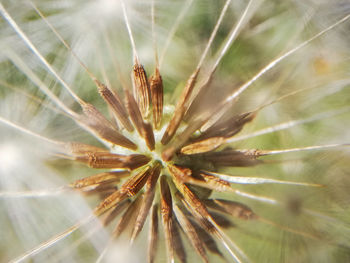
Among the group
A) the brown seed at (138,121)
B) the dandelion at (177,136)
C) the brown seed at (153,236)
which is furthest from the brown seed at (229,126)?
the brown seed at (153,236)

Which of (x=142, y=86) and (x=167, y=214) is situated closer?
(x=167, y=214)

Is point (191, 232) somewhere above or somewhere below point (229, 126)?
below

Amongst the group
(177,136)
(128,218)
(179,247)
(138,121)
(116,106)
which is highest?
(116,106)

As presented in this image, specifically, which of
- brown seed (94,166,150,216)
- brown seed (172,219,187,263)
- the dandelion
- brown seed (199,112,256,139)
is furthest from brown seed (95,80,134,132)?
brown seed (172,219,187,263)

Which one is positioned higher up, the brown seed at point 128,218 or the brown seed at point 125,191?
the brown seed at point 125,191

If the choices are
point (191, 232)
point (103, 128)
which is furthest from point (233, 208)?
point (103, 128)

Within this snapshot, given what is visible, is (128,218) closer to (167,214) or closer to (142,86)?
(167,214)

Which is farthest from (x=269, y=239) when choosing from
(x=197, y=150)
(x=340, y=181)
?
(x=197, y=150)

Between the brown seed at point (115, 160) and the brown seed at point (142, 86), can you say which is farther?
the brown seed at point (142, 86)

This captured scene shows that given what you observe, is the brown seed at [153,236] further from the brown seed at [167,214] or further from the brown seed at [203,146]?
the brown seed at [203,146]
